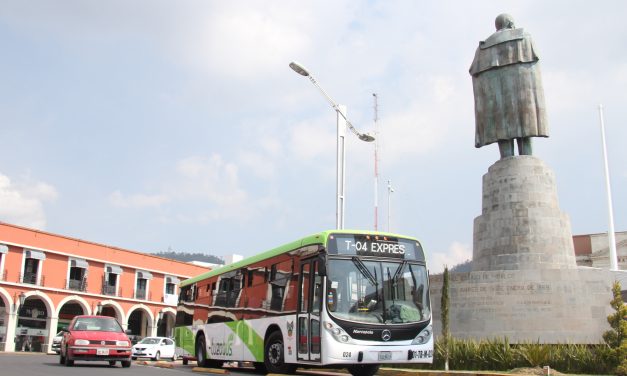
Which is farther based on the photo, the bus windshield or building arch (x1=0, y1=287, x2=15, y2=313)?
building arch (x1=0, y1=287, x2=15, y2=313)

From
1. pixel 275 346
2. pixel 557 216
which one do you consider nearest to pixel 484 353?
pixel 275 346

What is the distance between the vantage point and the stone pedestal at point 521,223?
66.6 feet

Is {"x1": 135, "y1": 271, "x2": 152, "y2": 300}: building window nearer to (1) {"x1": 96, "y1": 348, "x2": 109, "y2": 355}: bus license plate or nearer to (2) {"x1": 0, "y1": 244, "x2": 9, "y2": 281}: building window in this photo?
(2) {"x1": 0, "y1": 244, "x2": 9, "y2": 281}: building window

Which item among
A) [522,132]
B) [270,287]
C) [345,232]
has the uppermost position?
[522,132]

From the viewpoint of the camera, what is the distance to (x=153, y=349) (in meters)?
29.2

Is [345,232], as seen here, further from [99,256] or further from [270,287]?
[99,256]

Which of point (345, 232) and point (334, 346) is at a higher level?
point (345, 232)

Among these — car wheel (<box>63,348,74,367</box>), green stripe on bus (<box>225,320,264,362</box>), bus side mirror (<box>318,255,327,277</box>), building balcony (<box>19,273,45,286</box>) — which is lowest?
car wheel (<box>63,348,74,367</box>)

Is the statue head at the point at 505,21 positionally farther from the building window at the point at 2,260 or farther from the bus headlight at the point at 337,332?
the building window at the point at 2,260

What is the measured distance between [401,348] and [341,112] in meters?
13.9

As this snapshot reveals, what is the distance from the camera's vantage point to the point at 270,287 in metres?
14.0

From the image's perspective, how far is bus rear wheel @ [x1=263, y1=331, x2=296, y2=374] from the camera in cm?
1320

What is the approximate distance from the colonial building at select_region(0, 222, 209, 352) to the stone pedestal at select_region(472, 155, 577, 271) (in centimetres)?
2970

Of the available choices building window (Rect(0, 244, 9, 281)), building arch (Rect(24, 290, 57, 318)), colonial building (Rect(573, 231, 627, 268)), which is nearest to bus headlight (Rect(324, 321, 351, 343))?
building window (Rect(0, 244, 9, 281))
